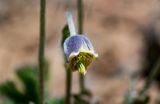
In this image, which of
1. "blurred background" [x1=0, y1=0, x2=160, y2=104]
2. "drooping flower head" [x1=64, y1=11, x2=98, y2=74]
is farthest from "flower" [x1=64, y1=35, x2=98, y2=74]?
"blurred background" [x1=0, y1=0, x2=160, y2=104]

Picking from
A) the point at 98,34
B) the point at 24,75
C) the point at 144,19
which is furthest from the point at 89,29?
the point at 24,75

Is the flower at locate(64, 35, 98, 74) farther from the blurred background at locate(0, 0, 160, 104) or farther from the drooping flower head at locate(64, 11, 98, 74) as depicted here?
the blurred background at locate(0, 0, 160, 104)

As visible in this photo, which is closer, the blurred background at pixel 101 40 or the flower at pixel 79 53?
the flower at pixel 79 53

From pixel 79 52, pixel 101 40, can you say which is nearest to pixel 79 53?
pixel 79 52

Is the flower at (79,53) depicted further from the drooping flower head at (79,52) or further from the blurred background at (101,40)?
the blurred background at (101,40)

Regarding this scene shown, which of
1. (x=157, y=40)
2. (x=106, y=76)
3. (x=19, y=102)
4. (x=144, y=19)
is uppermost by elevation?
(x=144, y=19)

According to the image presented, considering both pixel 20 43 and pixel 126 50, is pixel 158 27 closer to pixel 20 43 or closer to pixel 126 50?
pixel 126 50

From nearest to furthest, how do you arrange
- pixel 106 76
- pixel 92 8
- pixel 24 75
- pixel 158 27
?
pixel 24 75 < pixel 106 76 < pixel 158 27 < pixel 92 8

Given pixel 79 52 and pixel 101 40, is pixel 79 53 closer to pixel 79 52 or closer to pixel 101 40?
pixel 79 52

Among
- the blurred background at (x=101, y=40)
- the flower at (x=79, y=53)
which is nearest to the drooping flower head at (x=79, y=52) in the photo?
the flower at (x=79, y=53)
